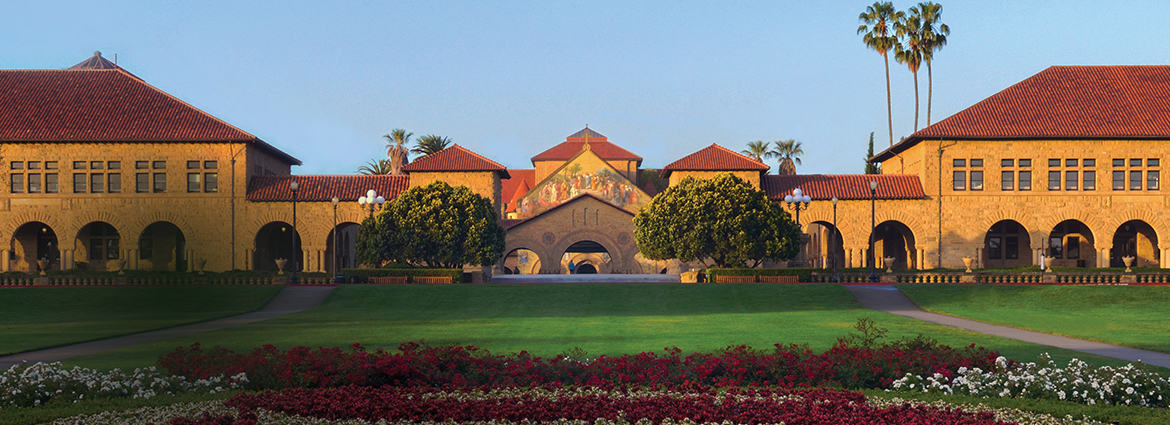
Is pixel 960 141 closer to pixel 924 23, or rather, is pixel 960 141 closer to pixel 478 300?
pixel 924 23

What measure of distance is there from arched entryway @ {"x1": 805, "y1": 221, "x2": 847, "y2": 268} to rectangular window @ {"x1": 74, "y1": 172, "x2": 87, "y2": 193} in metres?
38.1

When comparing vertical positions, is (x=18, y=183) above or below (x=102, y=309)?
above

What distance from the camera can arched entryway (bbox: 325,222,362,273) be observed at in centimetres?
5090

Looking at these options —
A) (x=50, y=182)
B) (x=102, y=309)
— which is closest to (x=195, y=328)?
(x=102, y=309)

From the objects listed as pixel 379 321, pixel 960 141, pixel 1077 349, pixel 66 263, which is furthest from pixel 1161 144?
pixel 66 263

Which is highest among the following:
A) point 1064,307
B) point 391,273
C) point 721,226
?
point 721,226

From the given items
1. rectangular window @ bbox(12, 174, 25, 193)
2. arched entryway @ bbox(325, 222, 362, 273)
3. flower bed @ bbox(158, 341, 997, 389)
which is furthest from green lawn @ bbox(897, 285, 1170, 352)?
rectangular window @ bbox(12, 174, 25, 193)

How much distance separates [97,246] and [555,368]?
46.5m

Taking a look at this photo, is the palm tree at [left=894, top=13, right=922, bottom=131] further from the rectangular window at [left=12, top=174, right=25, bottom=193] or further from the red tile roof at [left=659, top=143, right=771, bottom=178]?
→ the rectangular window at [left=12, top=174, right=25, bottom=193]

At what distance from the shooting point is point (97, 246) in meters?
50.2

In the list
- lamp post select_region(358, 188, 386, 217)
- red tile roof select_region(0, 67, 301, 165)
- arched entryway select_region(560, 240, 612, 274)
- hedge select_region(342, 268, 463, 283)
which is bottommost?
arched entryway select_region(560, 240, 612, 274)

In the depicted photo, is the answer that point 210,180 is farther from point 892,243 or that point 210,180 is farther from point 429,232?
point 892,243

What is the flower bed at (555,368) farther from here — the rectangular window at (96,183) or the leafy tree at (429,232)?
the rectangular window at (96,183)

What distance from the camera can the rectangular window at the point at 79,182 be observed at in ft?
151
